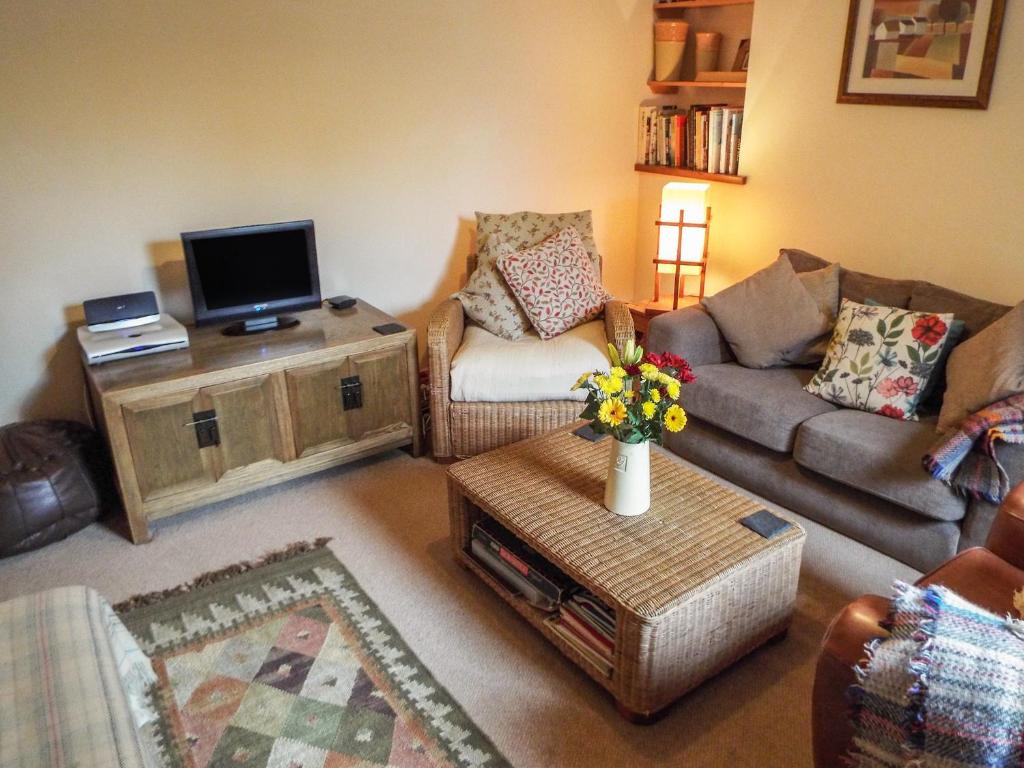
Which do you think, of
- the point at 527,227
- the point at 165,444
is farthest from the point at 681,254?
the point at 165,444

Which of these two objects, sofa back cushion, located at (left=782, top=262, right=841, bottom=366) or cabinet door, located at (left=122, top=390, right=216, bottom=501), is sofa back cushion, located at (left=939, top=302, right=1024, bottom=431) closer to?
sofa back cushion, located at (left=782, top=262, right=841, bottom=366)

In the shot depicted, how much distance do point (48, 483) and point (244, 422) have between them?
0.65 metres

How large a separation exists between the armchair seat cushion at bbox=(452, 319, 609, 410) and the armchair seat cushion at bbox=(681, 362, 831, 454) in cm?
40

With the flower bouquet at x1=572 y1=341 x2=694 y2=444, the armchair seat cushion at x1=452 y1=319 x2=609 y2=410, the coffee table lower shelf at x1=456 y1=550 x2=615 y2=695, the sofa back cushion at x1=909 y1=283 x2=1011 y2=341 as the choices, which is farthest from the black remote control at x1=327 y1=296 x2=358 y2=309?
the sofa back cushion at x1=909 y1=283 x2=1011 y2=341

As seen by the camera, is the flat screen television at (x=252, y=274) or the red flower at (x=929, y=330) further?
the flat screen television at (x=252, y=274)

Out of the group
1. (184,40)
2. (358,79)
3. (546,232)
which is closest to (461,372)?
(546,232)

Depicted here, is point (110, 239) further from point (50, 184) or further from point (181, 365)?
point (181, 365)

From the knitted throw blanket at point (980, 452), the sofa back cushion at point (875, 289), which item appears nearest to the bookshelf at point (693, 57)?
the sofa back cushion at point (875, 289)

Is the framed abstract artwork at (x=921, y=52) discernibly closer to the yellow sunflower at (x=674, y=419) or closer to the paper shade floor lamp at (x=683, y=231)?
the paper shade floor lamp at (x=683, y=231)

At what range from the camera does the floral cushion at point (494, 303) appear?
3.25m

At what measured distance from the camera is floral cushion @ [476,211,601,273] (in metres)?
3.50

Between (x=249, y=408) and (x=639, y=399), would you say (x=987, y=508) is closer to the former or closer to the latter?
(x=639, y=399)

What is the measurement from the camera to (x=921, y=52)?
292 centimetres

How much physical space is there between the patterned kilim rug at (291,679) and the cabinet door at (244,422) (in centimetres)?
45
